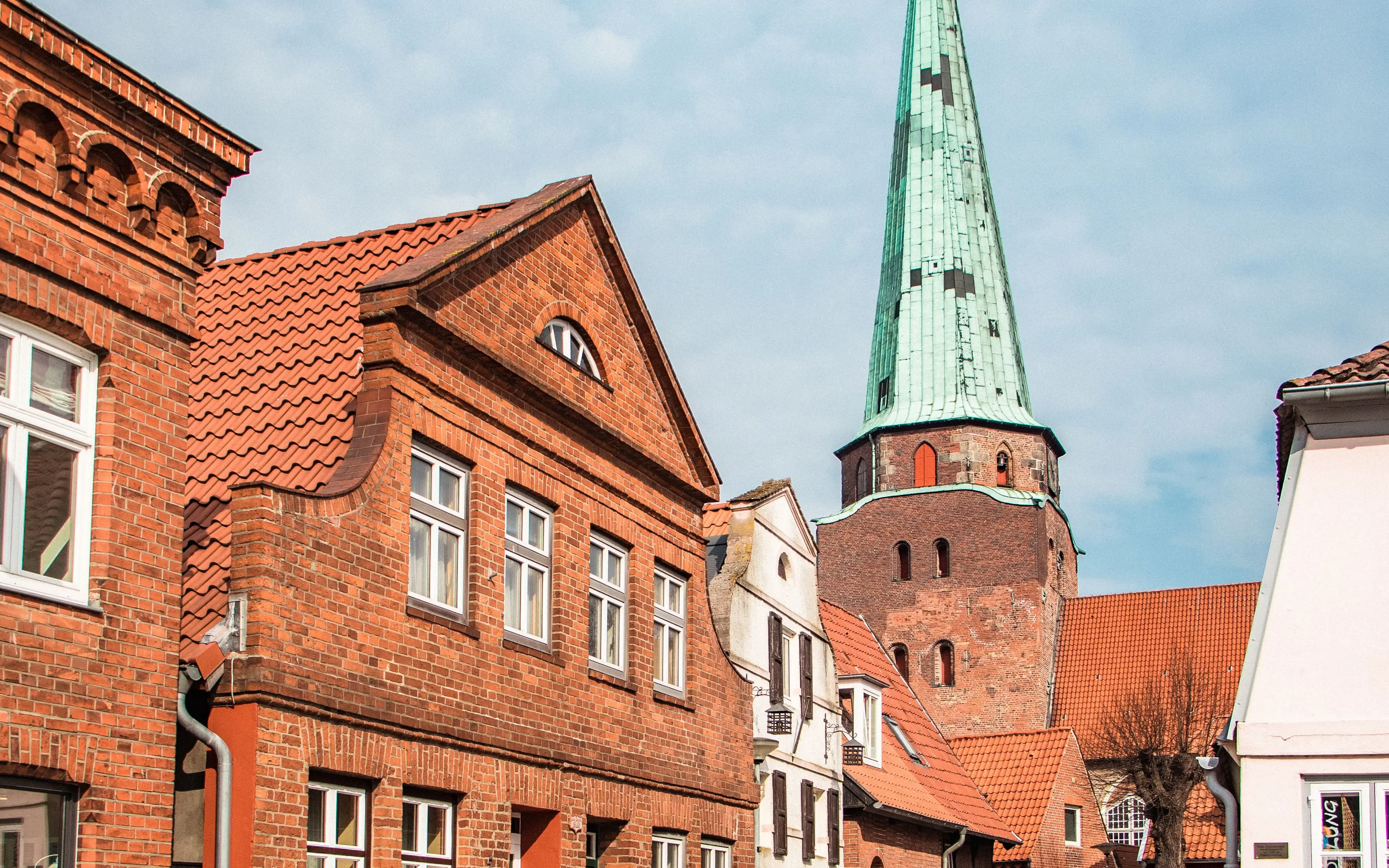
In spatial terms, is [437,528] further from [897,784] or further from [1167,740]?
[1167,740]

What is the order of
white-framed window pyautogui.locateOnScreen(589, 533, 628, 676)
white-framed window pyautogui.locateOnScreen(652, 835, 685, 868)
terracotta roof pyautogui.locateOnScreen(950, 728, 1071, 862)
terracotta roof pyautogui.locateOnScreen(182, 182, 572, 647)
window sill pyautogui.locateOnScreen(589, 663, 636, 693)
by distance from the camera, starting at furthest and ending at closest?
terracotta roof pyautogui.locateOnScreen(950, 728, 1071, 862), white-framed window pyautogui.locateOnScreen(652, 835, 685, 868), white-framed window pyautogui.locateOnScreen(589, 533, 628, 676), window sill pyautogui.locateOnScreen(589, 663, 636, 693), terracotta roof pyautogui.locateOnScreen(182, 182, 572, 647)

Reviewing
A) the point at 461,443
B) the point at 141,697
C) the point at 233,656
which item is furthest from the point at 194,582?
the point at 461,443

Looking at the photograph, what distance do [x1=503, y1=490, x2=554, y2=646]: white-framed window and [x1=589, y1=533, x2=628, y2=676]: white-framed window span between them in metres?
0.85

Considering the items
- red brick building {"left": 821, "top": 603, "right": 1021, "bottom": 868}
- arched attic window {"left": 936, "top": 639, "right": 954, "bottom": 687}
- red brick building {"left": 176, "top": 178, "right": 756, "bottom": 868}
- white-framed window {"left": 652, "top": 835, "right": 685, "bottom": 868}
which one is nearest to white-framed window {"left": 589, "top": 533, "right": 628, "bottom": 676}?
red brick building {"left": 176, "top": 178, "right": 756, "bottom": 868}

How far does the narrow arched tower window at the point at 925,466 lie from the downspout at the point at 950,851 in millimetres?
27192

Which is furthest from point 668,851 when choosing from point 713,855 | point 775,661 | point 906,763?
point 906,763

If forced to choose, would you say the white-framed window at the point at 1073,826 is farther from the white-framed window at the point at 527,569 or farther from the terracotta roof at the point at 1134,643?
the white-framed window at the point at 527,569

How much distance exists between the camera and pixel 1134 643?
60.3m

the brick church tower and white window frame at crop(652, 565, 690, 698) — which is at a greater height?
the brick church tower

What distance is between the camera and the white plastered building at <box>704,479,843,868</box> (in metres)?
22.4

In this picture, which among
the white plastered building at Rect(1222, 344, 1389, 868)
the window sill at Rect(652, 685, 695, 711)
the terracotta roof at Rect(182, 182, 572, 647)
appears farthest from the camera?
the window sill at Rect(652, 685, 695, 711)

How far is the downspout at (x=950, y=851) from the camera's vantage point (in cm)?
3186

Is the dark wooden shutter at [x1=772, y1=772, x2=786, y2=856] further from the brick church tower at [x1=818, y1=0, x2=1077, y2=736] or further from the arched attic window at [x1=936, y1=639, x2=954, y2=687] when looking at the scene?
the arched attic window at [x1=936, y1=639, x2=954, y2=687]

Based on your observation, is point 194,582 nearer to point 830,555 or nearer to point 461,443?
point 461,443
